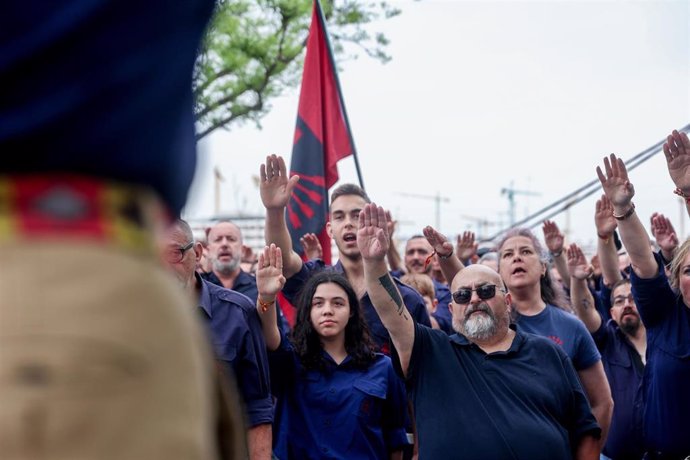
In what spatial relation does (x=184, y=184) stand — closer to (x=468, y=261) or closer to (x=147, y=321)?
(x=147, y=321)

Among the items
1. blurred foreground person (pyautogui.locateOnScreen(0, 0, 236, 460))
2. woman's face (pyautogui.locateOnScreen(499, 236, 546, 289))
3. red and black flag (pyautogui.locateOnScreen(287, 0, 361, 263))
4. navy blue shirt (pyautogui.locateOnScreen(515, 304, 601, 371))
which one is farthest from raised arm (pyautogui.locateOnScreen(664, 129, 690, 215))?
blurred foreground person (pyautogui.locateOnScreen(0, 0, 236, 460))

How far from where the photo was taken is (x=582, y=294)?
7055mm

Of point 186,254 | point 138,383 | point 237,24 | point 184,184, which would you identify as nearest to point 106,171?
point 184,184

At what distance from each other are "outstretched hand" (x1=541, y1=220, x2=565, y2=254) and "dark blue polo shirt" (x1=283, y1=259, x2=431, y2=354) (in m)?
1.99

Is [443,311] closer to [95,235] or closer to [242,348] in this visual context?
[242,348]

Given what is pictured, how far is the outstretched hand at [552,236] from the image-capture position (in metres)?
7.65

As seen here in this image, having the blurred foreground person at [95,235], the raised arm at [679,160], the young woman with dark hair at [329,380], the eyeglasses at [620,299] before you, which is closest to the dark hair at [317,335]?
the young woman with dark hair at [329,380]

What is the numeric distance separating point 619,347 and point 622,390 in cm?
35

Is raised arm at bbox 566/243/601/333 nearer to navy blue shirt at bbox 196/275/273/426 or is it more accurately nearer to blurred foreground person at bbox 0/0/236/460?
navy blue shirt at bbox 196/275/273/426

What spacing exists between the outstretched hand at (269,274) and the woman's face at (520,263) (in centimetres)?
206

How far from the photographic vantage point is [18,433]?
3.38 feet

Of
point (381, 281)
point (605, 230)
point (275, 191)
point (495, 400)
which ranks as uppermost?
point (275, 191)

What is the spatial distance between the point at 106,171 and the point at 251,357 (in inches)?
148

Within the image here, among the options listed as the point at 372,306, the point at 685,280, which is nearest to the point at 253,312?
the point at 372,306
